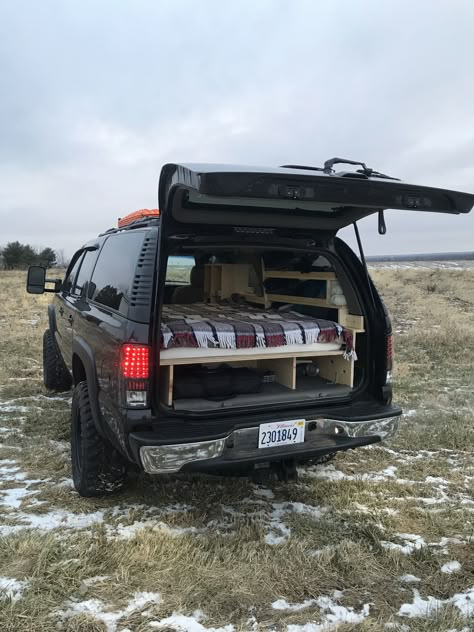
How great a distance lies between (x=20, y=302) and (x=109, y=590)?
14.8m

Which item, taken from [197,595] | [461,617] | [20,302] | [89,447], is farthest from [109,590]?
[20,302]

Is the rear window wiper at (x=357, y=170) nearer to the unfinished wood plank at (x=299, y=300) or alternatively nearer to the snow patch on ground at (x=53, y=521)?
the unfinished wood plank at (x=299, y=300)

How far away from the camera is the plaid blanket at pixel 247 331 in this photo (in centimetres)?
322

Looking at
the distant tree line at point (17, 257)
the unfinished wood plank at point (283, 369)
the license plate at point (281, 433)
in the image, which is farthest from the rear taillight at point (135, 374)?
the distant tree line at point (17, 257)

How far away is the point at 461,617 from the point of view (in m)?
2.32

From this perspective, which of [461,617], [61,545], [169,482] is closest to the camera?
[461,617]

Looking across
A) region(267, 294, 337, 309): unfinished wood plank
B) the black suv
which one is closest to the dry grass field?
the black suv

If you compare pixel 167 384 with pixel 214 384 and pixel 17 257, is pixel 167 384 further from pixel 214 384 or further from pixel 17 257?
pixel 17 257

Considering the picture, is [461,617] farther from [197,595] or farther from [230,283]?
[230,283]

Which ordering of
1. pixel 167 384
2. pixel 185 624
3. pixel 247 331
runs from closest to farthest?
1. pixel 185 624
2. pixel 167 384
3. pixel 247 331

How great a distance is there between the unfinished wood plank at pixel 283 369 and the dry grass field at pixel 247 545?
76 centimetres

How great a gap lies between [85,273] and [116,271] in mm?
1275

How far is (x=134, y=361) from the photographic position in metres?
2.73

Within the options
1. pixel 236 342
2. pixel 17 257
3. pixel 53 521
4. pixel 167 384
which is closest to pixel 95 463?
pixel 53 521
